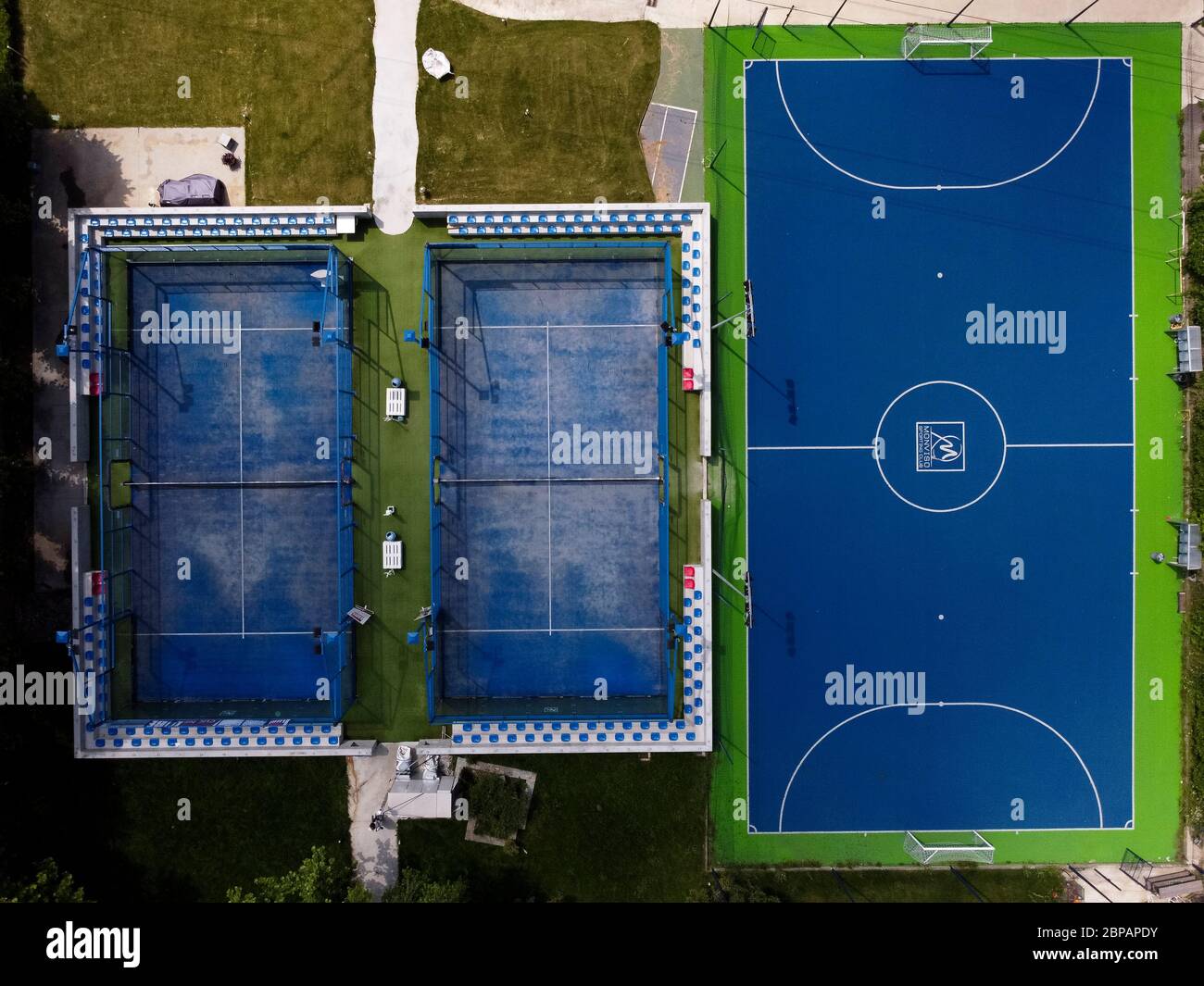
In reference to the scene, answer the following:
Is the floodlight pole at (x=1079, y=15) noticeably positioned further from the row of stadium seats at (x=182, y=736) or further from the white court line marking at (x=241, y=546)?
the row of stadium seats at (x=182, y=736)

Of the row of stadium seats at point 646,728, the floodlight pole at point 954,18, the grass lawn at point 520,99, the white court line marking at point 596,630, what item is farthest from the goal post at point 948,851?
the floodlight pole at point 954,18

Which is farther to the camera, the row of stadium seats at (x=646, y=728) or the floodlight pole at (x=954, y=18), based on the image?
the floodlight pole at (x=954, y=18)

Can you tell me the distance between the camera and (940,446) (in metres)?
11.9

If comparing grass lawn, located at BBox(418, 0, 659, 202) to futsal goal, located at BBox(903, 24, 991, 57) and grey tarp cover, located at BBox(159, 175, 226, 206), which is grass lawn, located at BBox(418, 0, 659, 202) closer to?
grey tarp cover, located at BBox(159, 175, 226, 206)

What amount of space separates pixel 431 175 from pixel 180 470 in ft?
24.5

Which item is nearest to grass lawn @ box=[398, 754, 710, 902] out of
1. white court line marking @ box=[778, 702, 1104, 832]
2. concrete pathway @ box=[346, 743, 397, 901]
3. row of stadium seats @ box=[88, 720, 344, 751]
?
concrete pathway @ box=[346, 743, 397, 901]

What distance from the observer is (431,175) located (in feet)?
38.8

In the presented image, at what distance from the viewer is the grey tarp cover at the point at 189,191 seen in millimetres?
11500

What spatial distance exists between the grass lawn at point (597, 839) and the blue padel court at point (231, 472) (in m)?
3.99

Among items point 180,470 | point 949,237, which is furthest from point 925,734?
point 180,470

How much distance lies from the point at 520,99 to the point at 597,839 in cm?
1445

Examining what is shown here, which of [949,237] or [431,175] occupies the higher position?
[431,175]

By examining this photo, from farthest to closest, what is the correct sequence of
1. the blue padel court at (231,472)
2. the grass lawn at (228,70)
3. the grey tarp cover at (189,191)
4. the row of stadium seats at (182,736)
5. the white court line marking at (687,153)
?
1. the white court line marking at (687,153)
2. the grass lawn at (228,70)
3. the blue padel court at (231,472)
4. the grey tarp cover at (189,191)
5. the row of stadium seats at (182,736)

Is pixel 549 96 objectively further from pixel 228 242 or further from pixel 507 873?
pixel 507 873
